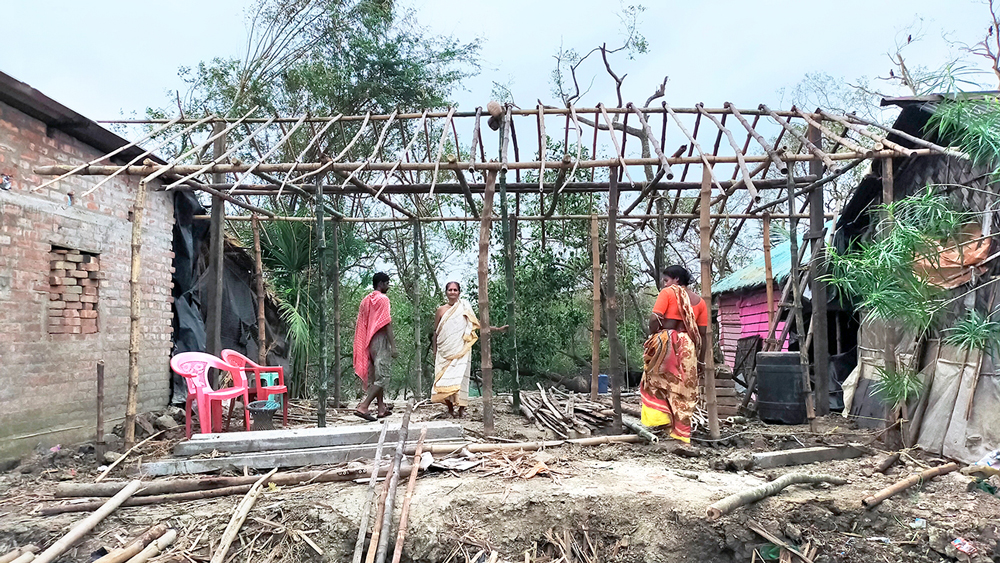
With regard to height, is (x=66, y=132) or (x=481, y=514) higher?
(x=66, y=132)

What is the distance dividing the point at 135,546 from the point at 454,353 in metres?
4.31

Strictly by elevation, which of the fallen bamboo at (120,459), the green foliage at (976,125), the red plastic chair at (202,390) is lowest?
the fallen bamboo at (120,459)

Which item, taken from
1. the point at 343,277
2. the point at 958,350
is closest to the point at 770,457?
the point at 958,350

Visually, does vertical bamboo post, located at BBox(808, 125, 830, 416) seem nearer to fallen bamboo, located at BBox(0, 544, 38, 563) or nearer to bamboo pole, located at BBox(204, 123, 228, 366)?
bamboo pole, located at BBox(204, 123, 228, 366)

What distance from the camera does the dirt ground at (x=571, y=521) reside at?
13.3 ft

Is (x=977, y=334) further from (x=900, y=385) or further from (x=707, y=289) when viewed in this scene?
(x=707, y=289)

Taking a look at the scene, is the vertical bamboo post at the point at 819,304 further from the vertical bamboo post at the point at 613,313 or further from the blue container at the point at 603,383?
the blue container at the point at 603,383

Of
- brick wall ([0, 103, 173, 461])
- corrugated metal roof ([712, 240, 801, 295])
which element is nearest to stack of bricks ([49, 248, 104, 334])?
brick wall ([0, 103, 173, 461])

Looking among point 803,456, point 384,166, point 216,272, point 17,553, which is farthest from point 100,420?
point 803,456

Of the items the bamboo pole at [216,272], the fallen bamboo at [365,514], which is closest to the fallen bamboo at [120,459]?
the bamboo pole at [216,272]

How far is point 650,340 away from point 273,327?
7.64m

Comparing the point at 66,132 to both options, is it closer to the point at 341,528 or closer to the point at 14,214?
the point at 14,214

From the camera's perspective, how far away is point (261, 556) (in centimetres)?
403

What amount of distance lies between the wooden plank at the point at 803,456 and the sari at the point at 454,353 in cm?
360
